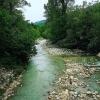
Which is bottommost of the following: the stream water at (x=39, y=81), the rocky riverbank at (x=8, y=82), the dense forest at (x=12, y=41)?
the stream water at (x=39, y=81)

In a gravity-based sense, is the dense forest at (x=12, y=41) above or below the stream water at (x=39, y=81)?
above

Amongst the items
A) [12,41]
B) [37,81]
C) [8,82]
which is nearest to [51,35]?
[12,41]

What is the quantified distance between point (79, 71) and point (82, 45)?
21.4 meters

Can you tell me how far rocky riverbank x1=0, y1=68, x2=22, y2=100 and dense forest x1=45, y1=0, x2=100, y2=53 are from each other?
19.1 metres

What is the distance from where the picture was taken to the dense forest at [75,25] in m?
42.1

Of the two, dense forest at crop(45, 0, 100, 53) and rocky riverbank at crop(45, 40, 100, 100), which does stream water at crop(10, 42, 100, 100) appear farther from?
dense forest at crop(45, 0, 100, 53)

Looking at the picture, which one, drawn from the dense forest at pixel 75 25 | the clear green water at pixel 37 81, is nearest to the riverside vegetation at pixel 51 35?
the dense forest at pixel 75 25

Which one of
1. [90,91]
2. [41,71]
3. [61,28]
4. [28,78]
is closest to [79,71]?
[41,71]

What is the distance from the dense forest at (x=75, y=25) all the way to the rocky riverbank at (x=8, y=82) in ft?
62.5

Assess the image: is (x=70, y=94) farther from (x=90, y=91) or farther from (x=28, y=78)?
(x=28, y=78)

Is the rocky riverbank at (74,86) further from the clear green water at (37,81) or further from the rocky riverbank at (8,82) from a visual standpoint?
the rocky riverbank at (8,82)

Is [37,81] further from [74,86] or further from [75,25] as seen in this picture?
[75,25]

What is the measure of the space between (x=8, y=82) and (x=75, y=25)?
2783 cm

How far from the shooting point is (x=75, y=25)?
47219 millimetres
